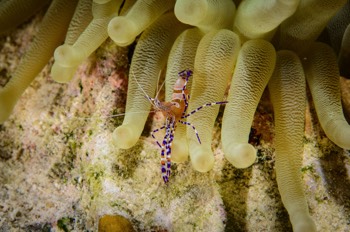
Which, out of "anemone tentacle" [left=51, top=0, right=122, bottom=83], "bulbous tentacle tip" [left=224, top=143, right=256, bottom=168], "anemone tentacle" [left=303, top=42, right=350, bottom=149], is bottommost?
"anemone tentacle" [left=303, top=42, right=350, bottom=149]

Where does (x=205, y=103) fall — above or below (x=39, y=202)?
above

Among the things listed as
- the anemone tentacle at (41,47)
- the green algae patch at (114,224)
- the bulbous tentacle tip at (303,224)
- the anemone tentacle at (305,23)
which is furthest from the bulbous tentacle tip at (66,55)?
the bulbous tentacle tip at (303,224)

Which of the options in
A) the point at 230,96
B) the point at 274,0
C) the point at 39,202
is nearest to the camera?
the point at 274,0

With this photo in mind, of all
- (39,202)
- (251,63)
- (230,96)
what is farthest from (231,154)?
(39,202)

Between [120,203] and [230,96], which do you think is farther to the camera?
[120,203]

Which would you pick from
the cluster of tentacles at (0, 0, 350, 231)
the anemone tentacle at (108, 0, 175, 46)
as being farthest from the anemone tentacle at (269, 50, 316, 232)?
the anemone tentacle at (108, 0, 175, 46)

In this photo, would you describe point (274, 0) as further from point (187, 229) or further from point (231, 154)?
point (187, 229)

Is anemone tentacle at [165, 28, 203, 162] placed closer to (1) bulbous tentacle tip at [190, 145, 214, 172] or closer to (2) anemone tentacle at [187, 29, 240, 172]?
(2) anemone tentacle at [187, 29, 240, 172]
